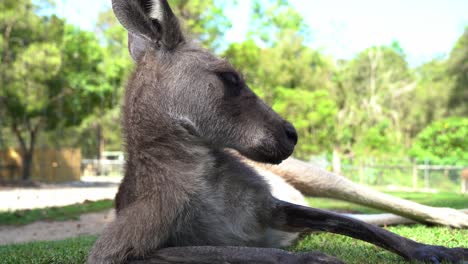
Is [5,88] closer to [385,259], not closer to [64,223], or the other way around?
[64,223]

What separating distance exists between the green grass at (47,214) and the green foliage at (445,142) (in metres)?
19.0

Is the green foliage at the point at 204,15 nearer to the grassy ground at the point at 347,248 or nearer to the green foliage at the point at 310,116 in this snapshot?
the green foliage at the point at 310,116

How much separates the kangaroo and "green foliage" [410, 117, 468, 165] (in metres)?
24.0

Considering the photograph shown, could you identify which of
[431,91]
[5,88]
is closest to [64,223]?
[5,88]

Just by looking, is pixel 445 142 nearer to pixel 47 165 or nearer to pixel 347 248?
pixel 47 165

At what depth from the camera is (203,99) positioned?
9.81 ft

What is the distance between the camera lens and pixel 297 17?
37.9 m

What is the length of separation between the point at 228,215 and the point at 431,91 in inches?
1926

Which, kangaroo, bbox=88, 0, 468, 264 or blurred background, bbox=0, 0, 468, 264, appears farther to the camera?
blurred background, bbox=0, 0, 468, 264

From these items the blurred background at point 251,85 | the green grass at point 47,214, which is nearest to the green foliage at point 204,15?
the blurred background at point 251,85

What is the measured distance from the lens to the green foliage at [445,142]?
2580 cm

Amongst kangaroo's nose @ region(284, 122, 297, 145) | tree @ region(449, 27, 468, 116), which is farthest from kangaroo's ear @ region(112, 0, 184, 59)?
tree @ region(449, 27, 468, 116)

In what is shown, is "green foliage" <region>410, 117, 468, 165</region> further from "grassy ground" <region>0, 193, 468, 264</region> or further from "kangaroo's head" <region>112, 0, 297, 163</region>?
"kangaroo's head" <region>112, 0, 297, 163</region>

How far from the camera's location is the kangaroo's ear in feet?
9.88
